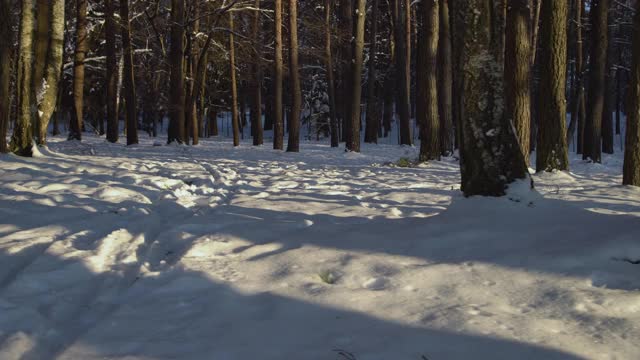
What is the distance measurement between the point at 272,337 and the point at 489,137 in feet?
11.0

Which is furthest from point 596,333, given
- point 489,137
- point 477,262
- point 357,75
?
point 357,75

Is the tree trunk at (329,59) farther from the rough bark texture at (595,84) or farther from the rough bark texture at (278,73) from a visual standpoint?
the rough bark texture at (595,84)

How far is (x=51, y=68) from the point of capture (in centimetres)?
1136

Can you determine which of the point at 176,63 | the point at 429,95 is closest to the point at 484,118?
the point at 429,95

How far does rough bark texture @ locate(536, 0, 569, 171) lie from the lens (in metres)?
9.87

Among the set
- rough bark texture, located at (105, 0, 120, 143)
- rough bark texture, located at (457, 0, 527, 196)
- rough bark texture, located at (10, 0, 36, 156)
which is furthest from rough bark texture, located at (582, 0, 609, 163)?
rough bark texture, located at (105, 0, 120, 143)

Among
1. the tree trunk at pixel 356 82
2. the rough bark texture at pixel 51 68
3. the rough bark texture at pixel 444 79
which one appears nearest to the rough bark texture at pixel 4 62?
the rough bark texture at pixel 51 68

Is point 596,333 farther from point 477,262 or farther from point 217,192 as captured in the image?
point 217,192

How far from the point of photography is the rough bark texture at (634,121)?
7574mm

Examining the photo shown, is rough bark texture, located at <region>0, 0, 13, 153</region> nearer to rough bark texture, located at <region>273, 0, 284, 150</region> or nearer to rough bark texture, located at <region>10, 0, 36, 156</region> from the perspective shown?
rough bark texture, located at <region>10, 0, 36, 156</region>

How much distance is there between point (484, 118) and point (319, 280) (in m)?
2.60

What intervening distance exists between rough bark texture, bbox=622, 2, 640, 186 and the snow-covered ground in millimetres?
1648

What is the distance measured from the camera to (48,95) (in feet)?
37.2

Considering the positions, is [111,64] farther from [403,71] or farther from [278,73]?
[403,71]
